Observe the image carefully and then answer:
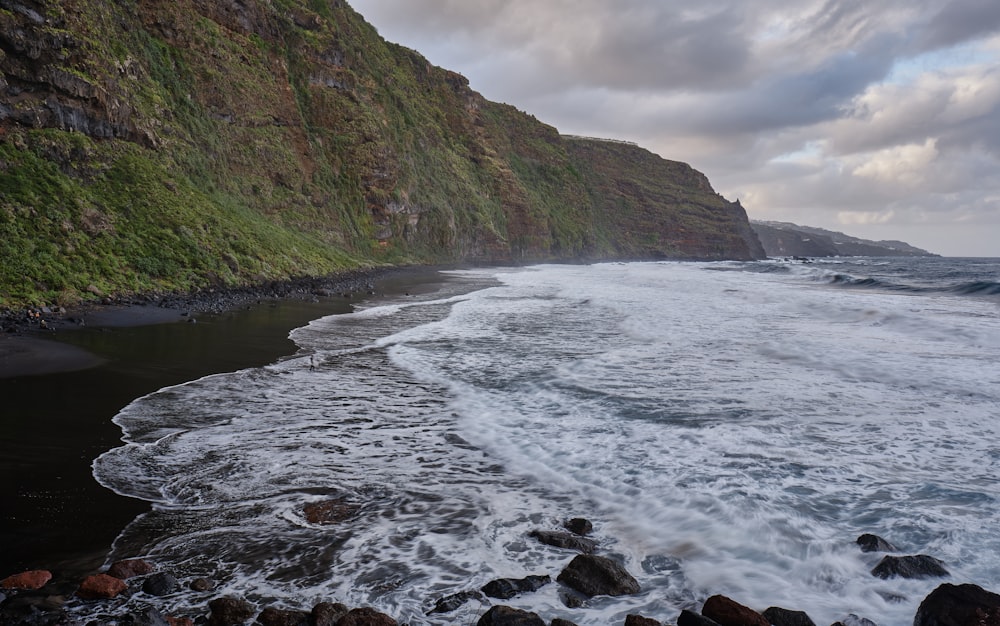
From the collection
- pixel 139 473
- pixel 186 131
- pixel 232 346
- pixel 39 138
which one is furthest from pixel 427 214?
pixel 139 473

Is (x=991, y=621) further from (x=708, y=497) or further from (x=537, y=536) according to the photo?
(x=537, y=536)

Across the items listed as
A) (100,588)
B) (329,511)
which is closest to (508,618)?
(329,511)

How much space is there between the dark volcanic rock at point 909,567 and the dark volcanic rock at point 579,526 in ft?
6.73

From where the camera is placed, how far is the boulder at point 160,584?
3766 millimetres

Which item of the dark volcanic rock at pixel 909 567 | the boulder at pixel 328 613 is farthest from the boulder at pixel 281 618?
the dark volcanic rock at pixel 909 567

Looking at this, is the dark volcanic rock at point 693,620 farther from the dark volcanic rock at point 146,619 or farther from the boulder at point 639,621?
the dark volcanic rock at point 146,619

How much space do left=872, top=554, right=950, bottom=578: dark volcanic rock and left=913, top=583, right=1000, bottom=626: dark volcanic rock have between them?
0.46m

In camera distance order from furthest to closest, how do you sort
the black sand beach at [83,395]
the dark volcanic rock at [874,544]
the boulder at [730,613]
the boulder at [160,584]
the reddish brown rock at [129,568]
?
the dark volcanic rock at [874,544] < the black sand beach at [83,395] < the reddish brown rock at [129,568] < the boulder at [160,584] < the boulder at [730,613]

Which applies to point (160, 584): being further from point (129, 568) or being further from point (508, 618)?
point (508, 618)

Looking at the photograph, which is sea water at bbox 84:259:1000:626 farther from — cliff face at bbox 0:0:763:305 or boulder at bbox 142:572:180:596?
cliff face at bbox 0:0:763:305

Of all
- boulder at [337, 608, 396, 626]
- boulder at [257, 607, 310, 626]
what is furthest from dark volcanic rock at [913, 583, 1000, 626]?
boulder at [257, 607, 310, 626]

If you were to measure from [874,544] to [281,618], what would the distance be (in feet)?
14.1

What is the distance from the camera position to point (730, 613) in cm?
363

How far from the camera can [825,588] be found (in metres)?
4.13
